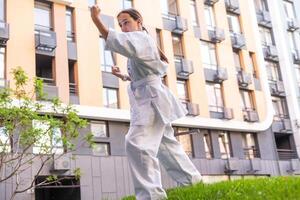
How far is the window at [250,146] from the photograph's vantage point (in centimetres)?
2722

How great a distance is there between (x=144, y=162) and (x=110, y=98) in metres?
17.4

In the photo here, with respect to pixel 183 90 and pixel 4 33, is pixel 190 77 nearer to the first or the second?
pixel 183 90

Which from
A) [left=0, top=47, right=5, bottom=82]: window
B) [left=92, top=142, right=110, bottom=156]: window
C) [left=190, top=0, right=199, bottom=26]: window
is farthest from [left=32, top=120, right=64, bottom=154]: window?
[left=190, top=0, right=199, bottom=26]: window

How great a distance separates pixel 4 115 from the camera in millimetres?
13406

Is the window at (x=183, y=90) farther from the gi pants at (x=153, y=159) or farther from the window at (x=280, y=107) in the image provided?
the gi pants at (x=153, y=159)

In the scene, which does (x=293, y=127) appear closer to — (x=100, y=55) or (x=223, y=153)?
(x=223, y=153)

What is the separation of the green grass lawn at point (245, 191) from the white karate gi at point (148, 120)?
0.28 metres

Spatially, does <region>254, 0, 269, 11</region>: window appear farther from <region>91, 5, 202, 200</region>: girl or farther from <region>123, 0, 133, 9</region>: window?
<region>91, 5, 202, 200</region>: girl

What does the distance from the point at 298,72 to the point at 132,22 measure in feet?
96.8

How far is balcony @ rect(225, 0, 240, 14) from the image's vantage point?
29453mm

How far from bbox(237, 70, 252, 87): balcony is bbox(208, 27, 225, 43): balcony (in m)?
2.34

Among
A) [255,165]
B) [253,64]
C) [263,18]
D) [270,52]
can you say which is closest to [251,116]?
[255,165]

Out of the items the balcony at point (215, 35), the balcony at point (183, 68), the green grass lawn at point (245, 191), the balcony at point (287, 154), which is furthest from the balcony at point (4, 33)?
the balcony at point (287, 154)

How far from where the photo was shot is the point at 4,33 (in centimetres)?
1898
